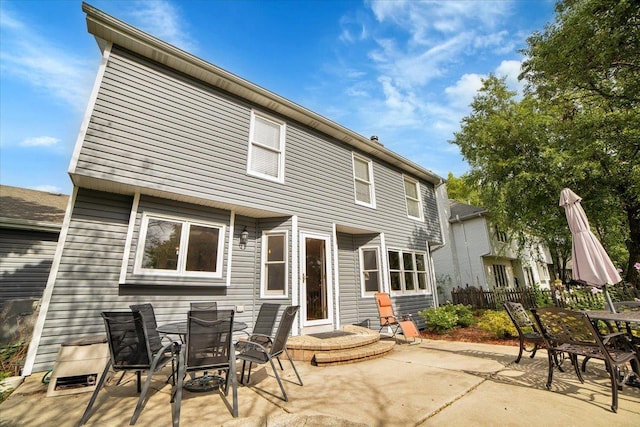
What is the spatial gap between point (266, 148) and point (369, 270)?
5.13 metres

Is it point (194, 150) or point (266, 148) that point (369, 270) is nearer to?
point (266, 148)

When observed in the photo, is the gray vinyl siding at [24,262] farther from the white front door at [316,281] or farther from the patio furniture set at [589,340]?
the patio furniture set at [589,340]

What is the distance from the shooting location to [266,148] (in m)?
6.90

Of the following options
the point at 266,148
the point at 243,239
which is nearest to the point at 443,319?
the point at 243,239

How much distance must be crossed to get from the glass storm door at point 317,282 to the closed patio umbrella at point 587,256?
513cm

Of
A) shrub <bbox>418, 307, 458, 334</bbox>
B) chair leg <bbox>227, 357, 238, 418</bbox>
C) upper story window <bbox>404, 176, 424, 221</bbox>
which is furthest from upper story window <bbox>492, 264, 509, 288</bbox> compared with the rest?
chair leg <bbox>227, 357, 238, 418</bbox>

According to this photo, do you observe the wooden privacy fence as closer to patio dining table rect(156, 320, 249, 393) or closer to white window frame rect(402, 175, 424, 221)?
white window frame rect(402, 175, 424, 221)

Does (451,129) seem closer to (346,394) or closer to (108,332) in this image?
(346,394)

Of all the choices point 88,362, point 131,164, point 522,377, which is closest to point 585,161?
point 522,377

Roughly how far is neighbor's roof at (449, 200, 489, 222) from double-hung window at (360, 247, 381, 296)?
10217 mm

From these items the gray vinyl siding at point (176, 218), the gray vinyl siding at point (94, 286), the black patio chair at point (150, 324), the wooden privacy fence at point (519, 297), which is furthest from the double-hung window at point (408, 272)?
the black patio chair at point (150, 324)

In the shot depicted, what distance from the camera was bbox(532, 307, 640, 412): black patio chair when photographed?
9.50 feet

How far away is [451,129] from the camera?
1448 cm

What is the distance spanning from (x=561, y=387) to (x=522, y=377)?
509mm
